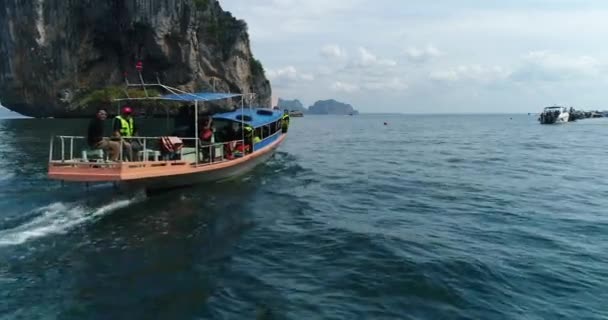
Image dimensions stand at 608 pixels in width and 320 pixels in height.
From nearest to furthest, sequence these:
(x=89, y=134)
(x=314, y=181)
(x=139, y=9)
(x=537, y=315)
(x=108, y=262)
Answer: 1. (x=537, y=315)
2. (x=108, y=262)
3. (x=89, y=134)
4. (x=314, y=181)
5. (x=139, y=9)

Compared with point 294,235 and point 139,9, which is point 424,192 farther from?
point 139,9

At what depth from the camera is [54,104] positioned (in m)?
75.6

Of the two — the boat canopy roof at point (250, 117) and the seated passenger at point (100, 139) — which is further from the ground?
the boat canopy roof at point (250, 117)

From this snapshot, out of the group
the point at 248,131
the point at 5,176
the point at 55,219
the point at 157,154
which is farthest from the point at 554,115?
the point at 55,219

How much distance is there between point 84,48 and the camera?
7662 centimetres

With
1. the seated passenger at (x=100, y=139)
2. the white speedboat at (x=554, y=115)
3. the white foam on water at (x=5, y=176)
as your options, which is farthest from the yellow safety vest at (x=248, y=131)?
the white speedboat at (x=554, y=115)

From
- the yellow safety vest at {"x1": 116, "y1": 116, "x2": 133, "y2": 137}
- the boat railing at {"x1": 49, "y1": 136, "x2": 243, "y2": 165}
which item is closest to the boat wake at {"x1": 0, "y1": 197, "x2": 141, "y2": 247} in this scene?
the boat railing at {"x1": 49, "y1": 136, "x2": 243, "y2": 165}

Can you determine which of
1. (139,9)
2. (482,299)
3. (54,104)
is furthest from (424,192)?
(54,104)

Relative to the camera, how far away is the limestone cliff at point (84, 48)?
2874 inches

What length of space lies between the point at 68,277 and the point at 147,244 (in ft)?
6.86

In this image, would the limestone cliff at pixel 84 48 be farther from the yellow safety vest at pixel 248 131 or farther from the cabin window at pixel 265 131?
the yellow safety vest at pixel 248 131

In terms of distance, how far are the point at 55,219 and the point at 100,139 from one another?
109 inches

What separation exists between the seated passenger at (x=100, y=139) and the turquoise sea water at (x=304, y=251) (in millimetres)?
1463

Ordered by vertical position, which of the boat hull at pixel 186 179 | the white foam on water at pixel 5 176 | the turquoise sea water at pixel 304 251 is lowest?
the turquoise sea water at pixel 304 251
